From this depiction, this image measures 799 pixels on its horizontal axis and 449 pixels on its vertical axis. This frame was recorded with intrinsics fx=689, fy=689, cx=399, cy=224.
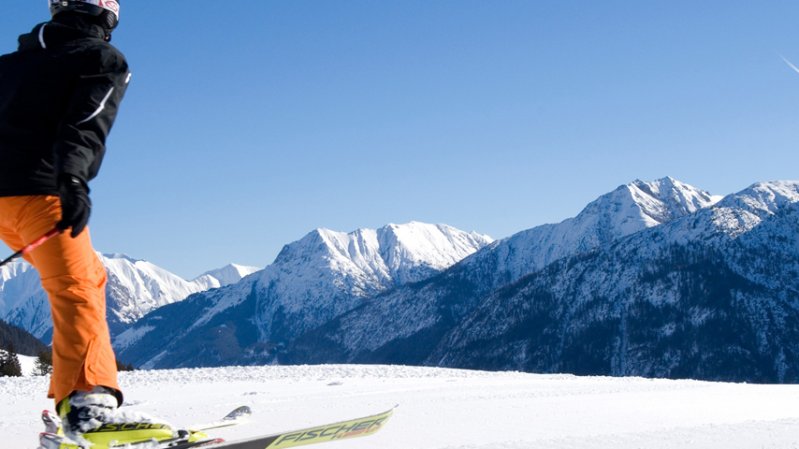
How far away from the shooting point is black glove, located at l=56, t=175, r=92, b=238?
11.4 feet

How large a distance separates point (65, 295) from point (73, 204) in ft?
1.75

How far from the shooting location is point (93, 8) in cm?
396

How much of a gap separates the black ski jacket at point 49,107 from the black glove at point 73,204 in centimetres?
9

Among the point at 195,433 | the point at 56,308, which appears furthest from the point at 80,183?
the point at 195,433

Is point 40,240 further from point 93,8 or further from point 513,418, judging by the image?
point 513,418

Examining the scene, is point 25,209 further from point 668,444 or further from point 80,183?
point 668,444

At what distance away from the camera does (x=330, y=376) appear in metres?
15.7

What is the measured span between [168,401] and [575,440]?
23.9ft

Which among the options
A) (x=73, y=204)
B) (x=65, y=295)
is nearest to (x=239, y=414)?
(x=65, y=295)

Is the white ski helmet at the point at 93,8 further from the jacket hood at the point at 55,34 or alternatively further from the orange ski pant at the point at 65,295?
the orange ski pant at the point at 65,295

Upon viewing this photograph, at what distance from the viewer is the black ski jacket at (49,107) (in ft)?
12.0

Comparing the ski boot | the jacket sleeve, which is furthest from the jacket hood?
the ski boot

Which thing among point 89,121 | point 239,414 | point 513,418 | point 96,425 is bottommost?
point 513,418

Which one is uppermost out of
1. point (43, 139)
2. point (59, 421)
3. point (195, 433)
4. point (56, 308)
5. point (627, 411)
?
point (43, 139)
